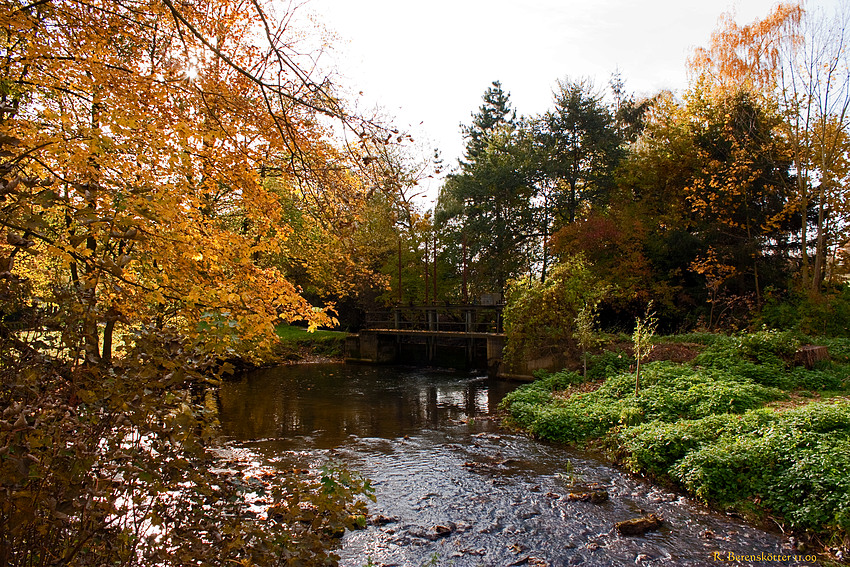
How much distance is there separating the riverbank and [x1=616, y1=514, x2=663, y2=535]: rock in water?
92 centimetres

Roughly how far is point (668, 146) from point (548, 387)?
1347cm

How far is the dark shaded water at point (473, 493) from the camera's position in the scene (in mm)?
4613

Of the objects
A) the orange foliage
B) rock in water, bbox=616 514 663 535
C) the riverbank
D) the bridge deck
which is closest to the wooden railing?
the bridge deck

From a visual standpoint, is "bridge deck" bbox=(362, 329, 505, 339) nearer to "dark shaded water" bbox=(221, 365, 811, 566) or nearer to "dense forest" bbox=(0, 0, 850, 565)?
"dense forest" bbox=(0, 0, 850, 565)

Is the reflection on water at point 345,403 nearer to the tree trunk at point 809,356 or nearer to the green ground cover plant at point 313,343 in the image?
the green ground cover plant at point 313,343

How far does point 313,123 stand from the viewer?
3809 mm

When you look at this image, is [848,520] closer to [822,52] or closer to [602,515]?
[602,515]

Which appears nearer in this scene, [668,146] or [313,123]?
[313,123]

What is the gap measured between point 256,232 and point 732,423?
634 centimetres

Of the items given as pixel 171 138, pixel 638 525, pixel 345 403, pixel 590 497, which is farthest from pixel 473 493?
pixel 345 403

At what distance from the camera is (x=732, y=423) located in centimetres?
647

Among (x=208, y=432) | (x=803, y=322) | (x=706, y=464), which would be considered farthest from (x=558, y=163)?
(x=208, y=432)

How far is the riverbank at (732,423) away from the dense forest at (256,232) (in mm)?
3572

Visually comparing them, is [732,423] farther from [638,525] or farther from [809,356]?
[809,356]
